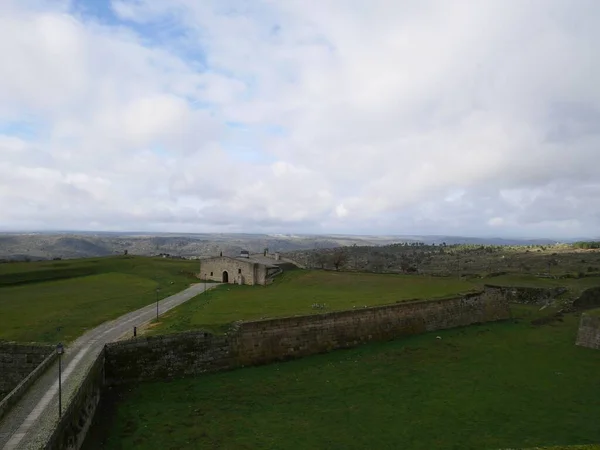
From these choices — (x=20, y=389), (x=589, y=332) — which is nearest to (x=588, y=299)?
(x=589, y=332)

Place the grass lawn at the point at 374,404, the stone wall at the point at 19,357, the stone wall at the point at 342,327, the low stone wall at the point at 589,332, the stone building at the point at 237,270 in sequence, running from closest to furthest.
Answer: the grass lawn at the point at 374,404
the stone wall at the point at 19,357
the stone wall at the point at 342,327
the low stone wall at the point at 589,332
the stone building at the point at 237,270

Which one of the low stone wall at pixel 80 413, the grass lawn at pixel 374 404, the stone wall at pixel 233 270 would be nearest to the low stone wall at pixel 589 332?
the grass lawn at pixel 374 404

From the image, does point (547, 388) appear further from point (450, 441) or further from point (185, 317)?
point (185, 317)

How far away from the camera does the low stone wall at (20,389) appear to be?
11762 mm

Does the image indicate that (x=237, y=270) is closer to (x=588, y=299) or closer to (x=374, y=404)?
(x=374, y=404)

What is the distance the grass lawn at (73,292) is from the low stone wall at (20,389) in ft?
10.3

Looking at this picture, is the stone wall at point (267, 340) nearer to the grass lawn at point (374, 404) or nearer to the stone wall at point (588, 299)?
the grass lawn at point (374, 404)

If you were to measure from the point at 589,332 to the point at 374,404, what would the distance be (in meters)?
16.6

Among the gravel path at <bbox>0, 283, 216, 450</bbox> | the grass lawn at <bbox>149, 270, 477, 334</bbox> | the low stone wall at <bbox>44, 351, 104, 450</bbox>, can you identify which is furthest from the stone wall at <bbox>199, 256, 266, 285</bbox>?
the low stone wall at <bbox>44, 351, 104, 450</bbox>

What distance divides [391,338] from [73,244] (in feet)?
658

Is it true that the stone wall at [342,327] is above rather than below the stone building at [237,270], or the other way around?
below

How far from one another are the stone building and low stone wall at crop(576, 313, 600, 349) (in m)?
27.2

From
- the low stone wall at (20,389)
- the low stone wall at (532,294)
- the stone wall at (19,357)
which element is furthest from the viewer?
the low stone wall at (532,294)

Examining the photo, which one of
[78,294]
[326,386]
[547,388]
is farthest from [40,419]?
[78,294]
